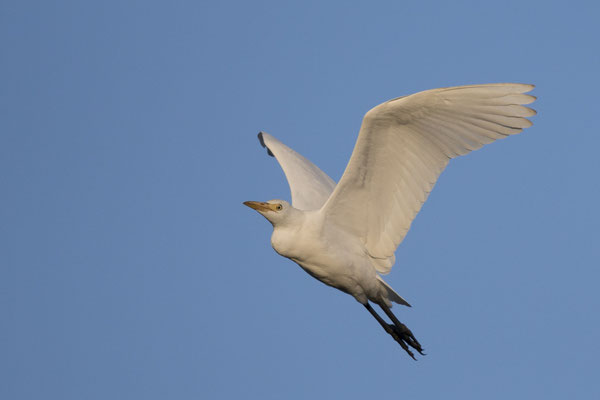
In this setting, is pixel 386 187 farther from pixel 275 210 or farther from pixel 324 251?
pixel 275 210

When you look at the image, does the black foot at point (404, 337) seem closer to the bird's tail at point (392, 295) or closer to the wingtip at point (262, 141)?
the bird's tail at point (392, 295)

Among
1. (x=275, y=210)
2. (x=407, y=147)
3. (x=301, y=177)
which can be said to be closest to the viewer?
(x=407, y=147)

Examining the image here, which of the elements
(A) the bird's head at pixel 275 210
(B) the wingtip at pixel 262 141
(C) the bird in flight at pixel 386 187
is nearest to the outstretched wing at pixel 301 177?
(B) the wingtip at pixel 262 141

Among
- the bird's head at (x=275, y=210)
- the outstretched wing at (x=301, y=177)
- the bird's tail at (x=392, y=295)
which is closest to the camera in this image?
the bird's head at (x=275, y=210)

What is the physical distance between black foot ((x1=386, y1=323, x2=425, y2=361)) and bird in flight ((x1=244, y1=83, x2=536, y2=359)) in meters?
0.02

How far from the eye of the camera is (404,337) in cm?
1627

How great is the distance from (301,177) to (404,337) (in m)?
3.31

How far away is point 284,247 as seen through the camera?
49.1ft

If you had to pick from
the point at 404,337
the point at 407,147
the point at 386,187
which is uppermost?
the point at 407,147

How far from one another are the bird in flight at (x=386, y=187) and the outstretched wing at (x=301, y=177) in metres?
0.62

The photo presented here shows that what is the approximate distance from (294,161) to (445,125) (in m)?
4.45

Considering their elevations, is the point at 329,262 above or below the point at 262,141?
below

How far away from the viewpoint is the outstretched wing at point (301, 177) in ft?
55.5

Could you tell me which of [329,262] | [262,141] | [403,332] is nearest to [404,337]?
[403,332]
